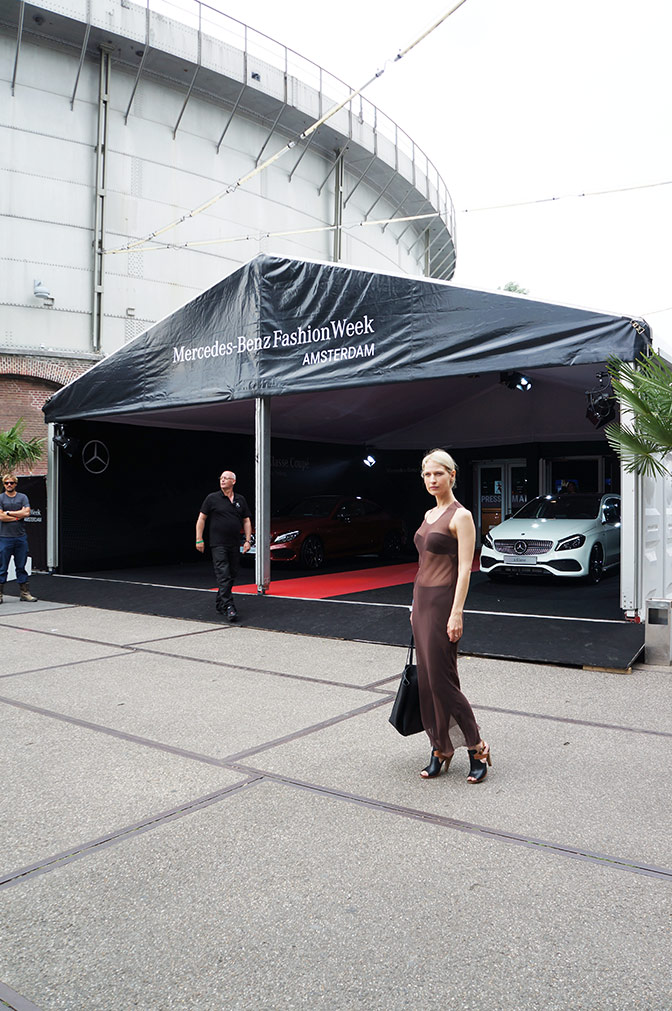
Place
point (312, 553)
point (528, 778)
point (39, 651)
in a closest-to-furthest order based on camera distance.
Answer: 1. point (528, 778)
2. point (39, 651)
3. point (312, 553)

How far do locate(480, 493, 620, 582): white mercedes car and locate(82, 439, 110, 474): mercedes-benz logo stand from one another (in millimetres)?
8074

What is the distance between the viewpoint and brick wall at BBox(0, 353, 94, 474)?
2031 cm

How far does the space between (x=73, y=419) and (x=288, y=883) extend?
12930 millimetres

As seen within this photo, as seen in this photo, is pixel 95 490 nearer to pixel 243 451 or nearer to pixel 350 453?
pixel 243 451

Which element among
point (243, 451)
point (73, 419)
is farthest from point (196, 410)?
point (243, 451)

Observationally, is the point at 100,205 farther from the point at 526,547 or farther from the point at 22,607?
the point at 526,547

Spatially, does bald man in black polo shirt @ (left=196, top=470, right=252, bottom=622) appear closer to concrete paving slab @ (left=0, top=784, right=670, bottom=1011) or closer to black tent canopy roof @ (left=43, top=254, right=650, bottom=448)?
black tent canopy roof @ (left=43, top=254, right=650, bottom=448)

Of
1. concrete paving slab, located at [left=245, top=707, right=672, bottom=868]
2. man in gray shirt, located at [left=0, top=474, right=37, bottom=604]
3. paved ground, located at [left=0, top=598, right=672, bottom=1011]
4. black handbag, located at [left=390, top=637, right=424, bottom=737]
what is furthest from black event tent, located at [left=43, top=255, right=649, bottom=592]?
black handbag, located at [left=390, top=637, right=424, bottom=737]

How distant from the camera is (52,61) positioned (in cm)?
2191

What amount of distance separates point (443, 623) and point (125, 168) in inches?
897

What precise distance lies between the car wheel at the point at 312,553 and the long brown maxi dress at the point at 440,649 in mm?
10846

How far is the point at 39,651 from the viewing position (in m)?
8.19

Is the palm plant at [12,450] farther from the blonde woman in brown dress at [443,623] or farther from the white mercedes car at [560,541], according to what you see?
the blonde woman in brown dress at [443,623]

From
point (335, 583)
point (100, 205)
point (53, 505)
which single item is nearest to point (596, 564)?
point (335, 583)
